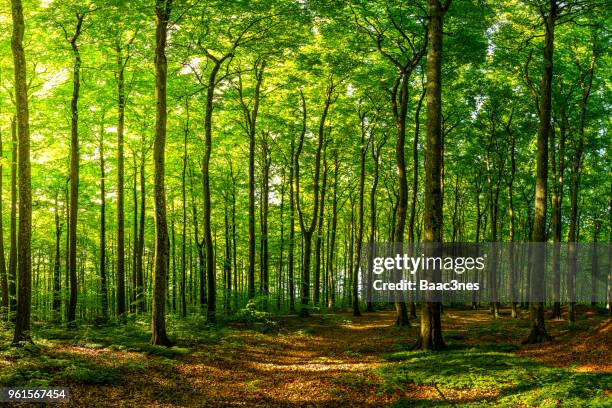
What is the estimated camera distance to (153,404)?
8.61m

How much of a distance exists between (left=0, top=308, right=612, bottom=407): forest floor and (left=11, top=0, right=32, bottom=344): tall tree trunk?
847 millimetres

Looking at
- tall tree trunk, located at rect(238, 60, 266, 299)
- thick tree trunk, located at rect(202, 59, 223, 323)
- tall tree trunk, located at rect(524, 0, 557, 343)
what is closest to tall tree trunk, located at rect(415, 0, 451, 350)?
tall tree trunk, located at rect(524, 0, 557, 343)

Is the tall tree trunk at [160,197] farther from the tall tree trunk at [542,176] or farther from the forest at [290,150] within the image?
the tall tree trunk at [542,176]

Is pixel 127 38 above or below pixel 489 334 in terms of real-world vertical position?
above

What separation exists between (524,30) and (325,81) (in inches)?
475

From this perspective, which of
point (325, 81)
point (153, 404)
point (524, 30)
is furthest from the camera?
point (325, 81)

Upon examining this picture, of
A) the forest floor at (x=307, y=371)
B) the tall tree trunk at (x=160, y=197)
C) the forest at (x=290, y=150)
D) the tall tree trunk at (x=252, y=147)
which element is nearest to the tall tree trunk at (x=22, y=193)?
the forest at (x=290, y=150)

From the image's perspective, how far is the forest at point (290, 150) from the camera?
1056cm

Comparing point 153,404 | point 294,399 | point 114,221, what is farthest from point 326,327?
point 114,221

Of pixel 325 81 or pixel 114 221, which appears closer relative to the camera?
pixel 325 81

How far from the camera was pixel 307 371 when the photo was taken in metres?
12.5

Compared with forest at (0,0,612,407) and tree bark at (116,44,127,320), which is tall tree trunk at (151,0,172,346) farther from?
tree bark at (116,44,127,320)

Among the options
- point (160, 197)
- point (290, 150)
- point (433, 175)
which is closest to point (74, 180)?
point (160, 197)

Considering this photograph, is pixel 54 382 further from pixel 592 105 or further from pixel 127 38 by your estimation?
pixel 592 105
